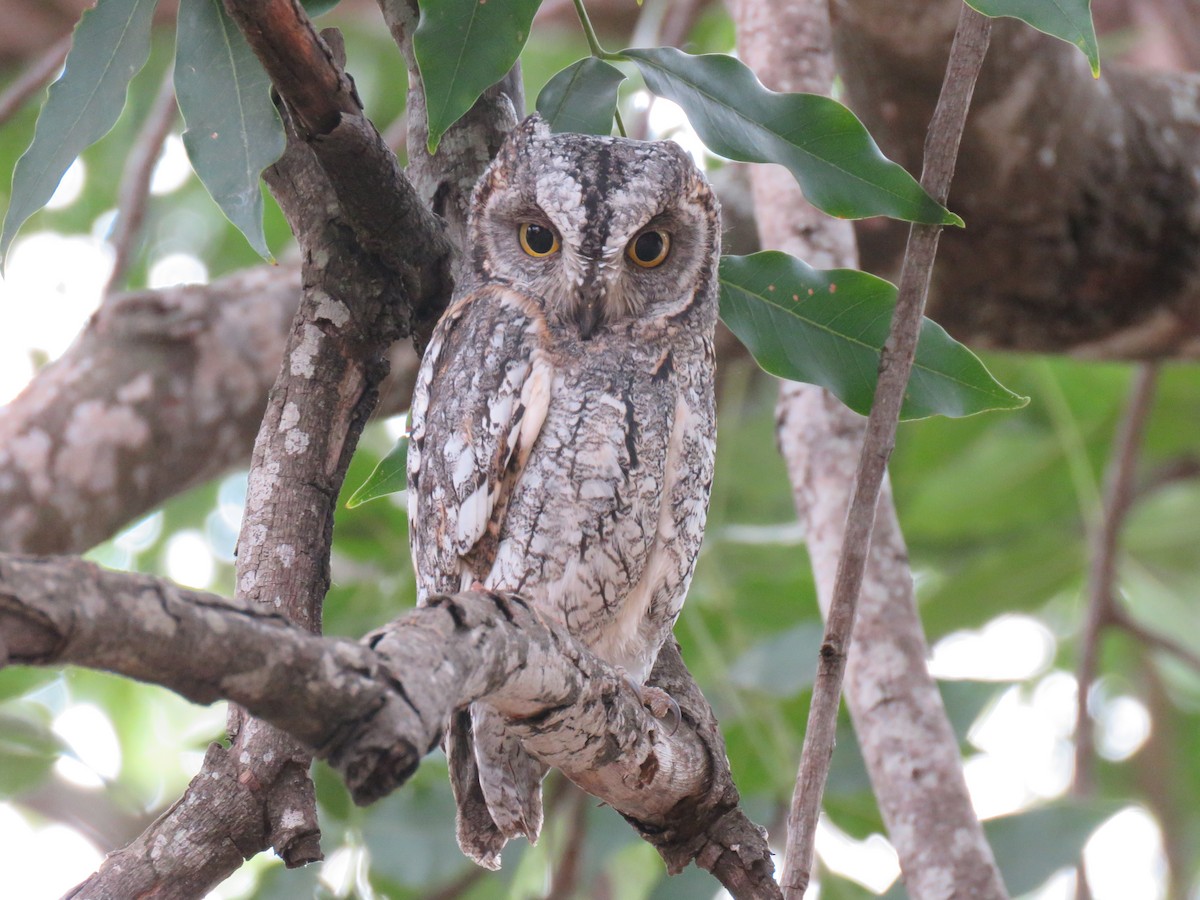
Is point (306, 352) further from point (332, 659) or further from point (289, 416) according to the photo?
point (332, 659)

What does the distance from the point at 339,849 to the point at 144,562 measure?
2.27 m

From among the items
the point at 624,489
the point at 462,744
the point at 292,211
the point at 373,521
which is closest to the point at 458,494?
the point at 624,489

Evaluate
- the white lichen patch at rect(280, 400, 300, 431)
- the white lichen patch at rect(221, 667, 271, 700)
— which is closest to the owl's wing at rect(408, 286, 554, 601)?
the white lichen patch at rect(280, 400, 300, 431)

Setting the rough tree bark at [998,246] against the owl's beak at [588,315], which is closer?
the owl's beak at [588,315]

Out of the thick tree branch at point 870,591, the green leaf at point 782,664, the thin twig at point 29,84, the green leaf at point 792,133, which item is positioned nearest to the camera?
the green leaf at point 792,133

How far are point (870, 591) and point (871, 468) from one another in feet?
2.70

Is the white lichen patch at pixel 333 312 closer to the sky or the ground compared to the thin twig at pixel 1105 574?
closer to the ground

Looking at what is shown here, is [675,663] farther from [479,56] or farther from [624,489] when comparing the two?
[479,56]

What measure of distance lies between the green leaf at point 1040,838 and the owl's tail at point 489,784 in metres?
1.18

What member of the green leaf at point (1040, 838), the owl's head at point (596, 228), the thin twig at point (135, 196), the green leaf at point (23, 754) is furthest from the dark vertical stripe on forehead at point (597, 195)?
the thin twig at point (135, 196)

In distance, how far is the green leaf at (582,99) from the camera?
1765 millimetres

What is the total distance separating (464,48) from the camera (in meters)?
1.46

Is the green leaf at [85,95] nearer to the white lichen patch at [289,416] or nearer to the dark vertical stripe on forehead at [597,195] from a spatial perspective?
the white lichen patch at [289,416]

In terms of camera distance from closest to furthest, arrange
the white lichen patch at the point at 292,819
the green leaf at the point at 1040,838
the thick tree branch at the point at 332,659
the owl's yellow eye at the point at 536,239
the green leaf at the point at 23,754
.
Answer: the thick tree branch at the point at 332,659, the white lichen patch at the point at 292,819, the owl's yellow eye at the point at 536,239, the green leaf at the point at 1040,838, the green leaf at the point at 23,754
